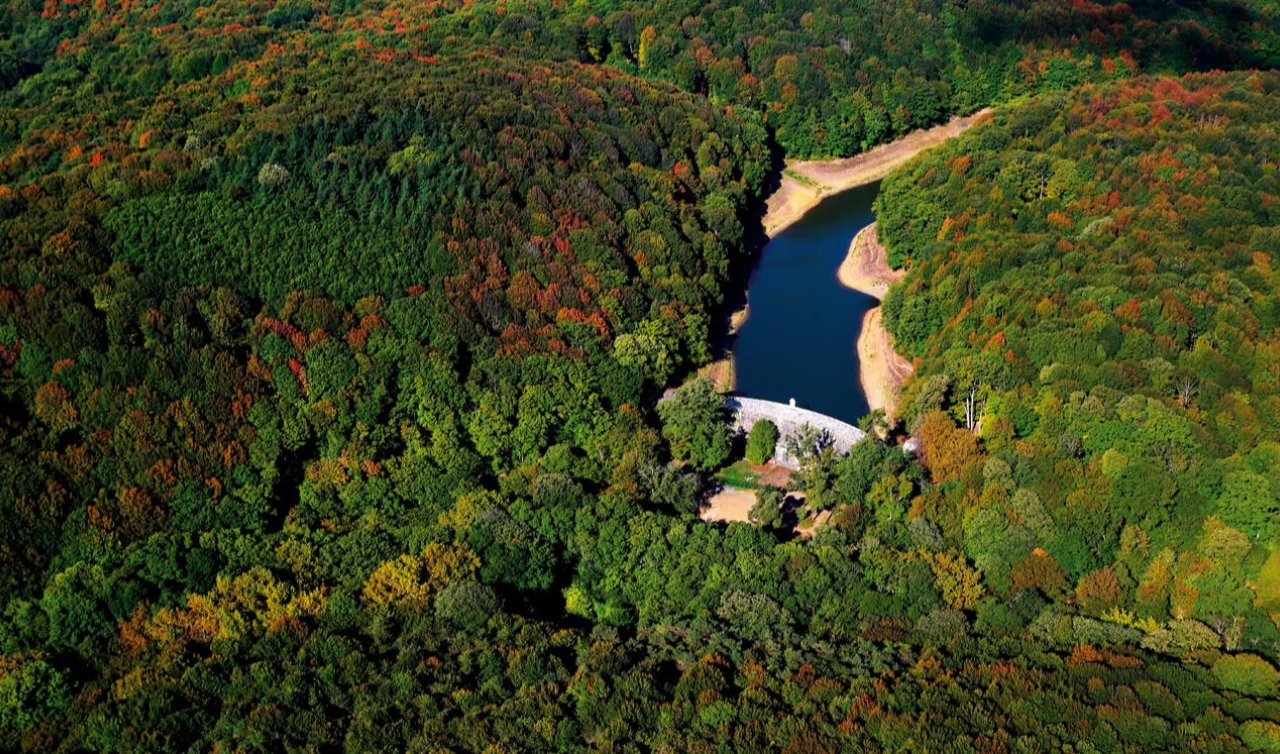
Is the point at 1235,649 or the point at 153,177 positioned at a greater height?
the point at 153,177

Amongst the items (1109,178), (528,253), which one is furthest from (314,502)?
(1109,178)

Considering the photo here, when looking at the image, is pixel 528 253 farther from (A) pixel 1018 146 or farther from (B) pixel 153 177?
(A) pixel 1018 146

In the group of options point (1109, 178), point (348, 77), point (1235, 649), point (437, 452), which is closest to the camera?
point (1235, 649)

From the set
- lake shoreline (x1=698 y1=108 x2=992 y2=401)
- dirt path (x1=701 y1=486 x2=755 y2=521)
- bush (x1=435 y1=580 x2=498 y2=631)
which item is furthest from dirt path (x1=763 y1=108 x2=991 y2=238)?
bush (x1=435 y1=580 x2=498 y2=631)

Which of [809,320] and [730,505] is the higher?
[730,505]

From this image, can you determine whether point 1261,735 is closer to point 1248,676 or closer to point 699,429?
point 1248,676

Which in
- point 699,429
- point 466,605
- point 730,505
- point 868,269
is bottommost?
point 868,269

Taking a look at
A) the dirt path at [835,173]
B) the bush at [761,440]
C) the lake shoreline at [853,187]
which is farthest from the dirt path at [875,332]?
the dirt path at [835,173]

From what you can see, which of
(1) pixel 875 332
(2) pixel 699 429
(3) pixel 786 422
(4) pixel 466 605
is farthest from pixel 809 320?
(4) pixel 466 605
